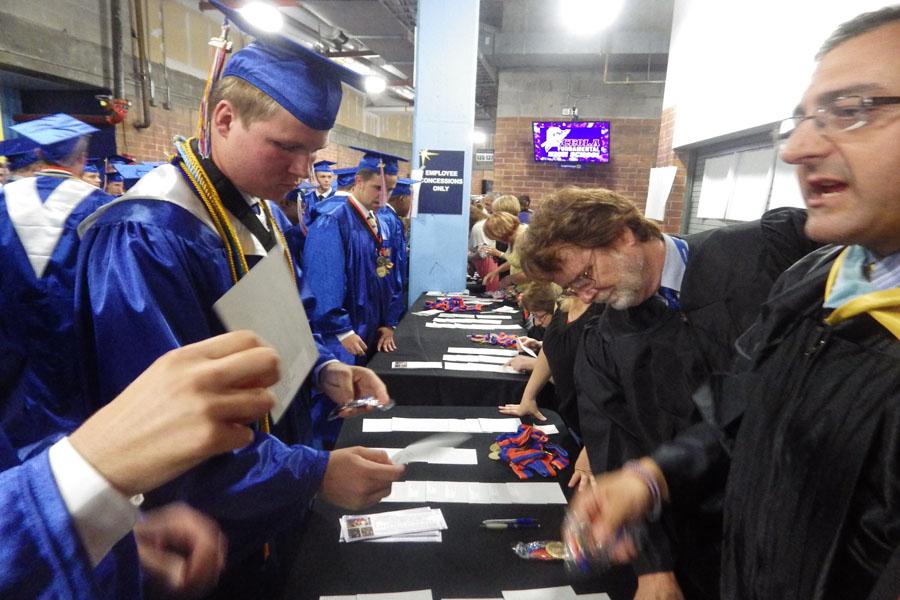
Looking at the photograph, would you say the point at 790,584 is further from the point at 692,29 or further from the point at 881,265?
the point at 692,29

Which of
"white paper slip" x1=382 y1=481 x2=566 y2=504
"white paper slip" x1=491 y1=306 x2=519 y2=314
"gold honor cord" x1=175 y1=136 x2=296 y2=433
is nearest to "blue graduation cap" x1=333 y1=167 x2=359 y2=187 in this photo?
"white paper slip" x1=491 y1=306 x2=519 y2=314

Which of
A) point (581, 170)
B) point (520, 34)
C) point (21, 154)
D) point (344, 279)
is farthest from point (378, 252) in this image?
point (581, 170)

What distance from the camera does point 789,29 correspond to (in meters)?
3.25

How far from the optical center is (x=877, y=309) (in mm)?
799

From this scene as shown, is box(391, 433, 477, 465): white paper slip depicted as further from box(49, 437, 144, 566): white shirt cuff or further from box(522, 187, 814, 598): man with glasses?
box(49, 437, 144, 566): white shirt cuff

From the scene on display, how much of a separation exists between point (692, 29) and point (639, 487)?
5567mm

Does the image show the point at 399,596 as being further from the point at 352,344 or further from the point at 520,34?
the point at 520,34

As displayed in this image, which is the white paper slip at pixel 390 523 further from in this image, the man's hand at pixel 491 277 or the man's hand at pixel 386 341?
the man's hand at pixel 491 277

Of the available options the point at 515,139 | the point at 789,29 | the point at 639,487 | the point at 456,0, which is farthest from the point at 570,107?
the point at 639,487

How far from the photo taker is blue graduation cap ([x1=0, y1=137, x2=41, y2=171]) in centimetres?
322

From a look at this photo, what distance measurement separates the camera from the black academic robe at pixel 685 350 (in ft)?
4.65

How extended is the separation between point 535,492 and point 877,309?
Result: 43.2 inches

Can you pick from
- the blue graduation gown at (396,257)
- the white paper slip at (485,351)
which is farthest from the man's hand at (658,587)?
the blue graduation gown at (396,257)

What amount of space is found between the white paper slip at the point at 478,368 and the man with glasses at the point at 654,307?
0.88m
